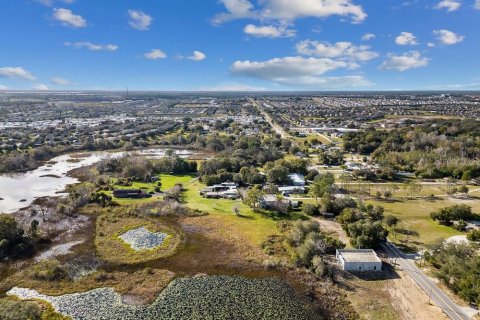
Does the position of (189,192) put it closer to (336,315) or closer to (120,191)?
(120,191)

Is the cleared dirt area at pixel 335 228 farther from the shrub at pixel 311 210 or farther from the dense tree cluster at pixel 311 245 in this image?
the dense tree cluster at pixel 311 245

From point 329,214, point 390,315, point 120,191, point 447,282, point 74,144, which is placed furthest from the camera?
point 74,144

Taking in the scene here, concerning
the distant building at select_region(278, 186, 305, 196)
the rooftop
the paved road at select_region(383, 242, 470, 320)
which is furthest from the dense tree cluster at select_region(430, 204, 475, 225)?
the distant building at select_region(278, 186, 305, 196)

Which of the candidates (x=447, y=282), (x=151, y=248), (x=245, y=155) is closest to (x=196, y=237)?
(x=151, y=248)

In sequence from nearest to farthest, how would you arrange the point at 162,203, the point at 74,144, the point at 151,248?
1. the point at 151,248
2. the point at 162,203
3. the point at 74,144

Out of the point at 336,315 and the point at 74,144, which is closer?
the point at 336,315
